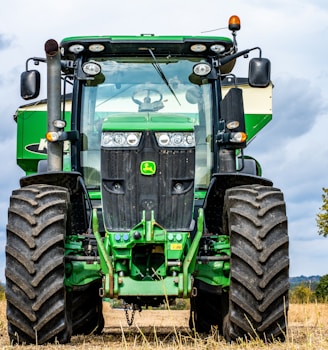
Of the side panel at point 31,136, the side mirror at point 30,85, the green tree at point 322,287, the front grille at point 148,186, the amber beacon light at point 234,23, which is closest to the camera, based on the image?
the front grille at point 148,186

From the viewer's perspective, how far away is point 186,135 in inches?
308

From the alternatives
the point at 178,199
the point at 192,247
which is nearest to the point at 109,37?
→ the point at 178,199

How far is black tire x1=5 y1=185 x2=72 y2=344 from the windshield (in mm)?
1176

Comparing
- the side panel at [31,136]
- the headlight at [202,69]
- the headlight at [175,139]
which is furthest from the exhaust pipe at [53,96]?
the side panel at [31,136]

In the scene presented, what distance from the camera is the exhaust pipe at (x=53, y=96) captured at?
841 cm

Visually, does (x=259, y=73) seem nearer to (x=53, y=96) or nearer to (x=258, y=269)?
(x=53, y=96)

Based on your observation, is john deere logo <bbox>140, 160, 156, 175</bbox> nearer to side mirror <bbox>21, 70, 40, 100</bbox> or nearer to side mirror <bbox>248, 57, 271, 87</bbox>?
side mirror <bbox>248, 57, 271, 87</bbox>

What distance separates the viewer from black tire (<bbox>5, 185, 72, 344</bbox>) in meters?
7.39

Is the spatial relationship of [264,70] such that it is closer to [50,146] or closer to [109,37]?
[109,37]

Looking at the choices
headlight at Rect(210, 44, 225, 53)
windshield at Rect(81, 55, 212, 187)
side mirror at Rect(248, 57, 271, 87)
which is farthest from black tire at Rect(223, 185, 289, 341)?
headlight at Rect(210, 44, 225, 53)

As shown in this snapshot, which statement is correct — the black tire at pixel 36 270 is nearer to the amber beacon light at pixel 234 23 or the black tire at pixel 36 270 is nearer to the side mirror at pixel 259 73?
the side mirror at pixel 259 73

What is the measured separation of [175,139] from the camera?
7.82 metres

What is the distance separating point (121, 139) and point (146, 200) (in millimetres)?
573

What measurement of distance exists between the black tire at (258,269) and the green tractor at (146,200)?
0.04ft
